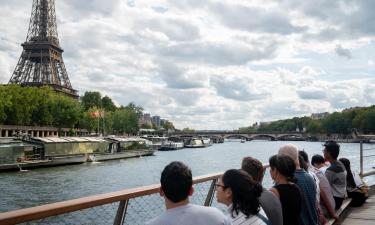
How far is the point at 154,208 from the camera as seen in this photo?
5402 mm

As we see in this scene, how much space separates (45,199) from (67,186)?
614cm

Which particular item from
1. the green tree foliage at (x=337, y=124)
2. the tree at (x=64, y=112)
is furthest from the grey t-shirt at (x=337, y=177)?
the green tree foliage at (x=337, y=124)

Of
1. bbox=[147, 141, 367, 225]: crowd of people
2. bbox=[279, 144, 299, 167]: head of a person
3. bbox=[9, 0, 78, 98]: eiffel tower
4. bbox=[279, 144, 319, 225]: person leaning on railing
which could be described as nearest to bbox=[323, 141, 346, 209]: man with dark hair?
bbox=[147, 141, 367, 225]: crowd of people

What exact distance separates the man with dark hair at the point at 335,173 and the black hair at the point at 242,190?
14.0ft

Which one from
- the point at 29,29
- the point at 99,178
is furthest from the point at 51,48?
the point at 99,178

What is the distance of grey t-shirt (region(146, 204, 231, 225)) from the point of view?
9.57 feet

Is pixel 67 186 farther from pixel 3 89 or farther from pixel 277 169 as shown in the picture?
pixel 3 89

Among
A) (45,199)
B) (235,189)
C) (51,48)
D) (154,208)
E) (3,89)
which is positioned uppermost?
(51,48)

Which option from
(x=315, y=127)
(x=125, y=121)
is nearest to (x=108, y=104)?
(x=125, y=121)

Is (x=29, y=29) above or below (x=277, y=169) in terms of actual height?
above

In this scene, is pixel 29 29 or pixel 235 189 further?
pixel 29 29

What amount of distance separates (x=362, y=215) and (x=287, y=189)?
169 inches

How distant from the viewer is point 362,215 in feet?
27.0

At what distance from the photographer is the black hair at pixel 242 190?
3.44 metres
